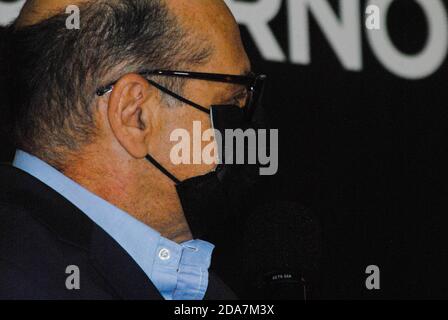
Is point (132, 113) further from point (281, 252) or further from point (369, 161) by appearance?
point (369, 161)

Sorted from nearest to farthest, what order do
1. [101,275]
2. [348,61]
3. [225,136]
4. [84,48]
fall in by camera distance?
[101,275] → [84,48] → [225,136] → [348,61]

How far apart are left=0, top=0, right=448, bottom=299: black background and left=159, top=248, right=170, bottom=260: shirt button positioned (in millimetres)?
1489

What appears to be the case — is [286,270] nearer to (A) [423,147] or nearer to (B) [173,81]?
(B) [173,81]

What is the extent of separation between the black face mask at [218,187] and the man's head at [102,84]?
43mm

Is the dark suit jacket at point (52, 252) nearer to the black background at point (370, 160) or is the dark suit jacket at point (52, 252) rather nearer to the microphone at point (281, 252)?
the microphone at point (281, 252)

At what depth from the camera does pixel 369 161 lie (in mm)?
2861

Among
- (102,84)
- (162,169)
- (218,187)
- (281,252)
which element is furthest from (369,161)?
(102,84)

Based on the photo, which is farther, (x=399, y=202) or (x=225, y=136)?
(x=399, y=202)

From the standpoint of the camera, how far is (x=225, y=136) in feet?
4.63

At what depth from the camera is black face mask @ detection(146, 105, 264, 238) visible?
Result: 4.50 ft

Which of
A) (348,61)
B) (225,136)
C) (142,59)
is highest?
(348,61)

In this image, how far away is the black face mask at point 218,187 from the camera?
137 cm
